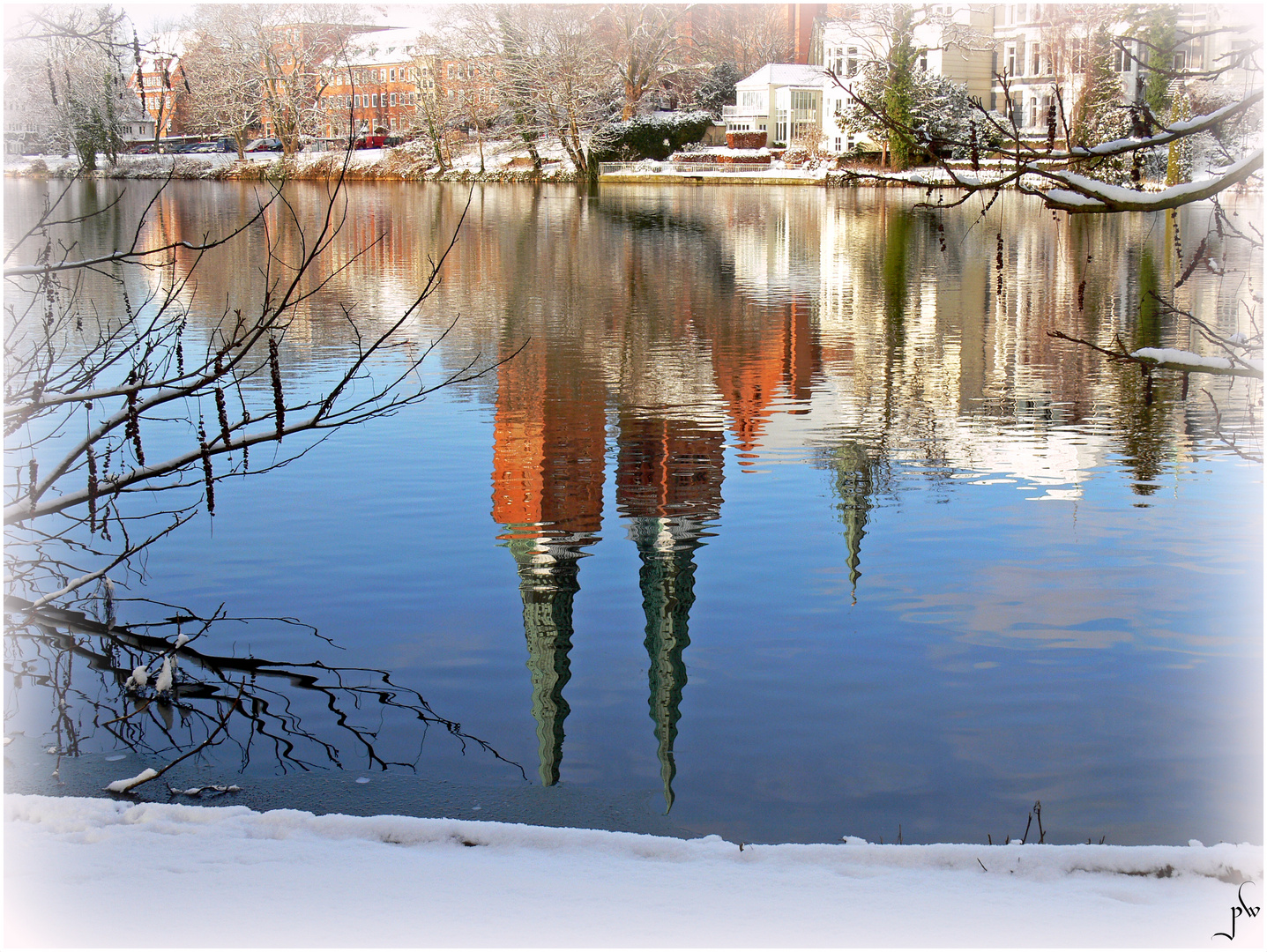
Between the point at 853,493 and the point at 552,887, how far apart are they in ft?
26.0

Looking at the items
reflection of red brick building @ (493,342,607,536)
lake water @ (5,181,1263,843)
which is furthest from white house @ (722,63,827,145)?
reflection of red brick building @ (493,342,607,536)

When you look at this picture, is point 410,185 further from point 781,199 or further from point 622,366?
point 622,366

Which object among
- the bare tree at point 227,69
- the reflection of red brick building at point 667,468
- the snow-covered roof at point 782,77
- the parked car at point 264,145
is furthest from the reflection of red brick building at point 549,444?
the snow-covered roof at point 782,77

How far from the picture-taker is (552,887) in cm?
528

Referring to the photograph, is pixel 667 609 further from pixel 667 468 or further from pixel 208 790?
pixel 667 468

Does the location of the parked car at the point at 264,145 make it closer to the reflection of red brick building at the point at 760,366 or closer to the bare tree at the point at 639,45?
the bare tree at the point at 639,45

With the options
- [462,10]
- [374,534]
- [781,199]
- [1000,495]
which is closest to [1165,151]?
[781,199]

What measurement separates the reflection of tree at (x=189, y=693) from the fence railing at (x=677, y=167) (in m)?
73.0

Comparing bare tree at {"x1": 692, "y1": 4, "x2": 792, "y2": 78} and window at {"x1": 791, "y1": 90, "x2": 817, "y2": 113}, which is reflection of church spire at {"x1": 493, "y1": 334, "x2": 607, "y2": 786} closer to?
window at {"x1": 791, "y1": 90, "x2": 817, "y2": 113}

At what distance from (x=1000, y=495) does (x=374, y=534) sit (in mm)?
6078

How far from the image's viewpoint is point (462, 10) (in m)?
75.4

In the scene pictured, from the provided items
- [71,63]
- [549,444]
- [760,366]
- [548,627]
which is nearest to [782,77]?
[760,366]

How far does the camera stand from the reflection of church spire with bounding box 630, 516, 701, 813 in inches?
308

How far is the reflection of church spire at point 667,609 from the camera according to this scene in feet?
25.6
